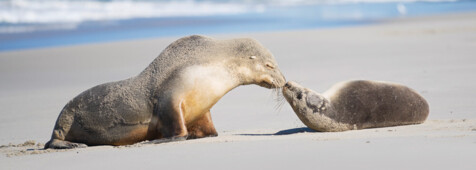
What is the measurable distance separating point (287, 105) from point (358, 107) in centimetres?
228

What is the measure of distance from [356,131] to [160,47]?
37.4ft

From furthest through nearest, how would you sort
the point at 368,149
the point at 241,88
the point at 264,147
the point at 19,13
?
the point at 19,13, the point at 241,88, the point at 264,147, the point at 368,149

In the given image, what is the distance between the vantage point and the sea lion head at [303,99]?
6613 millimetres

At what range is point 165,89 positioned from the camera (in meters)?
6.03

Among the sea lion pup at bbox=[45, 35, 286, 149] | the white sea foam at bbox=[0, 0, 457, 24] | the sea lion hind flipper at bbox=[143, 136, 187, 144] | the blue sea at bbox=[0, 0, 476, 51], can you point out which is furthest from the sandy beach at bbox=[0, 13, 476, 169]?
the white sea foam at bbox=[0, 0, 457, 24]

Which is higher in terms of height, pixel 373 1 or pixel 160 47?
pixel 373 1

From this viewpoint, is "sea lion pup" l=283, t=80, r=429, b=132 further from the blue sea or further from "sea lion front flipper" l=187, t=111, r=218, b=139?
the blue sea

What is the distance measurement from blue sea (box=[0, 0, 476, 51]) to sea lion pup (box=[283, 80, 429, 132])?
14162 millimetres

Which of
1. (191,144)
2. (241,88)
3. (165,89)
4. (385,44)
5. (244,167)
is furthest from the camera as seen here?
(385,44)

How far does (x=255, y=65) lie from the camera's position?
255 inches

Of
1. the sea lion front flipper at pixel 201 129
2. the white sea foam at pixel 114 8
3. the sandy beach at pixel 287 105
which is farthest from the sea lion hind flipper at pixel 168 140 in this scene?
the white sea foam at pixel 114 8

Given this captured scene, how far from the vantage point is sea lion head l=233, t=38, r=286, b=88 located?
6422mm

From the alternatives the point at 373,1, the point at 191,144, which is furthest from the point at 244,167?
the point at 373,1

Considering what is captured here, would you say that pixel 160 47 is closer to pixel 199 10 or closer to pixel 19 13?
pixel 19 13
